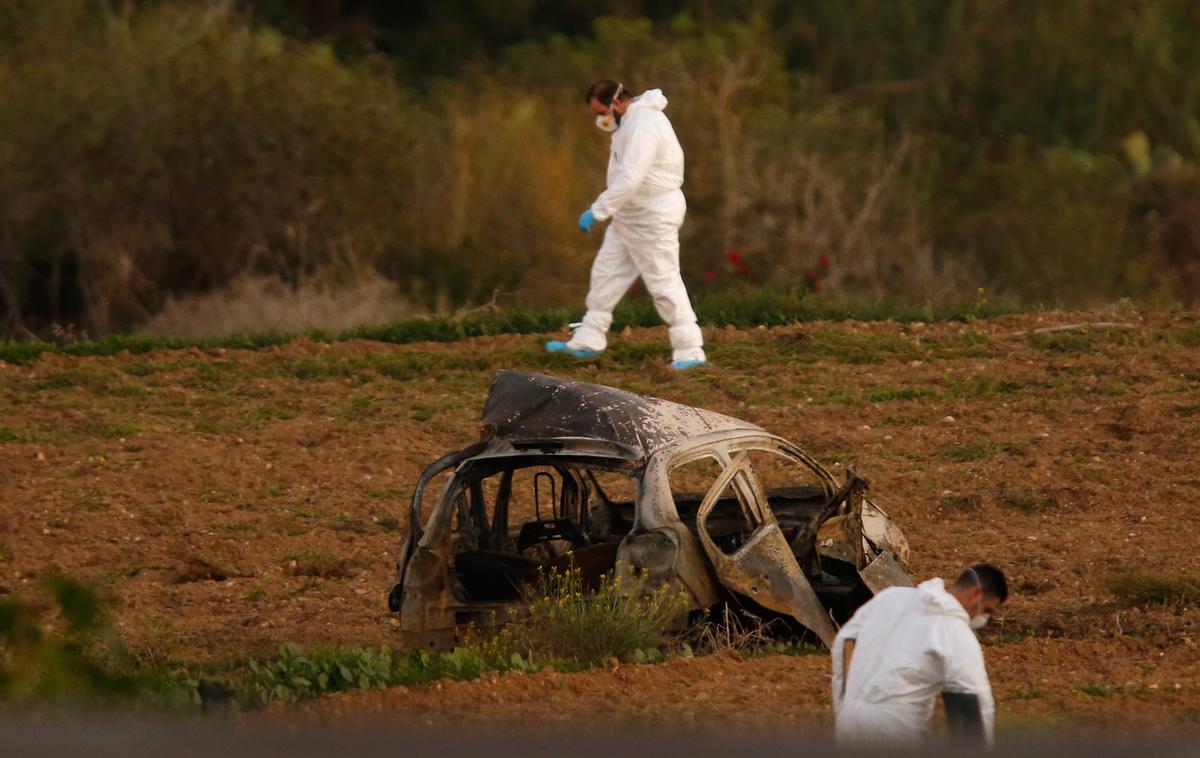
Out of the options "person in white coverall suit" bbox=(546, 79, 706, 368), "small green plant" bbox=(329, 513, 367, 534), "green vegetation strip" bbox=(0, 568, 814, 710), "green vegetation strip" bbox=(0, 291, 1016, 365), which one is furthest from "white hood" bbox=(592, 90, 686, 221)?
"green vegetation strip" bbox=(0, 568, 814, 710)

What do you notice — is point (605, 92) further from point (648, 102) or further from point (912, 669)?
point (912, 669)

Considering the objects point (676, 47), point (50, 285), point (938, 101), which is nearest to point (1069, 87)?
point (938, 101)

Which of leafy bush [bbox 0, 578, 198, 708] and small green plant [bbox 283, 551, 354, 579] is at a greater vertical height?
leafy bush [bbox 0, 578, 198, 708]

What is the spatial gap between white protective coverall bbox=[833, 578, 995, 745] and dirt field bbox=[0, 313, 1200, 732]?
1535 mm

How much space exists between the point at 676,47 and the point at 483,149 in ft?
11.3

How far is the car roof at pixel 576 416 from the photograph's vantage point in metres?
8.94

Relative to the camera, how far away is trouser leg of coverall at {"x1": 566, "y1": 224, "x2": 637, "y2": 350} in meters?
15.6

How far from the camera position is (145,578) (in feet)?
39.5

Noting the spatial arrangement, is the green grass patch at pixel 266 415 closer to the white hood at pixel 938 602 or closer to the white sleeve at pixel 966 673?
the white hood at pixel 938 602

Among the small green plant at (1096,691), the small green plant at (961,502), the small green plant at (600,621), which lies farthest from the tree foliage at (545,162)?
the small green plant at (1096,691)

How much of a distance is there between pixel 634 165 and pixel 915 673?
30.8 ft

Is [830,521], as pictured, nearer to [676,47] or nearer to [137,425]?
[137,425]

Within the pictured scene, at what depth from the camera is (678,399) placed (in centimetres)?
1563

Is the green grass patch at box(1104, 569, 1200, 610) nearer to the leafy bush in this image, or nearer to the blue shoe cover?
the leafy bush
